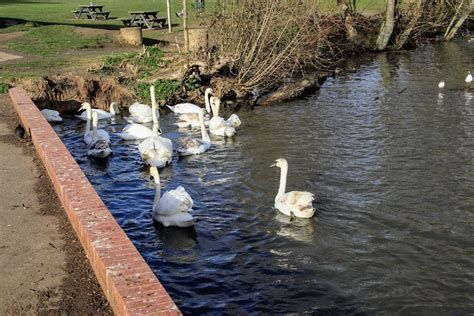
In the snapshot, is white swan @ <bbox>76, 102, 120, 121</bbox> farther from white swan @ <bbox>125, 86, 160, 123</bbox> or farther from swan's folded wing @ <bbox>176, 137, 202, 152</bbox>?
swan's folded wing @ <bbox>176, 137, 202, 152</bbox>

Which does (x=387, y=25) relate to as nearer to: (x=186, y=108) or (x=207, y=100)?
(x=207, y=100)

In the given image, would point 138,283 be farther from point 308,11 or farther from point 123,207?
point 308,11

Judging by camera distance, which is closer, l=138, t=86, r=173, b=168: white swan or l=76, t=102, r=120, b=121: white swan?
l=138, t=86, r=173, b=168: white swan

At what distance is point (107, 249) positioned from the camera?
6957 mm

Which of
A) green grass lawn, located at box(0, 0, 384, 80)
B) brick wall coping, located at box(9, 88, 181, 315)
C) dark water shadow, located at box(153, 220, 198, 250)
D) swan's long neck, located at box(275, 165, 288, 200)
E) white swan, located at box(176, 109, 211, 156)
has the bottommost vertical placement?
dark water shadow, located at box(153, 220, 198, 250)

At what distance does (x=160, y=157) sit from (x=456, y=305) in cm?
798

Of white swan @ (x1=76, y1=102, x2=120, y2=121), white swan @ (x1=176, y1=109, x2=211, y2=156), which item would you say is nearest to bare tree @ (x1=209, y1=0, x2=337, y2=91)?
white swan @ (x1=76, y1=102, x2=120, y2=121)

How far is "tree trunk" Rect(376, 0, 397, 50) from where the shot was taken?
103 feet

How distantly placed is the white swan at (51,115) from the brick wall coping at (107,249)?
8109 mm

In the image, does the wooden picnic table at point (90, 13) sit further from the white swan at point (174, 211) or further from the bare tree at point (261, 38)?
the white swan at point (174, 211)

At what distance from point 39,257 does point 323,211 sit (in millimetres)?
5834

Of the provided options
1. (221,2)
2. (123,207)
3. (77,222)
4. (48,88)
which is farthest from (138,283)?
(221,2)

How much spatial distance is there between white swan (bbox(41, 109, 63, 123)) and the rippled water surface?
0.44 meters

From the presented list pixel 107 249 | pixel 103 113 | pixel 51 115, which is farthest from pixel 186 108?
pixel 107 249
